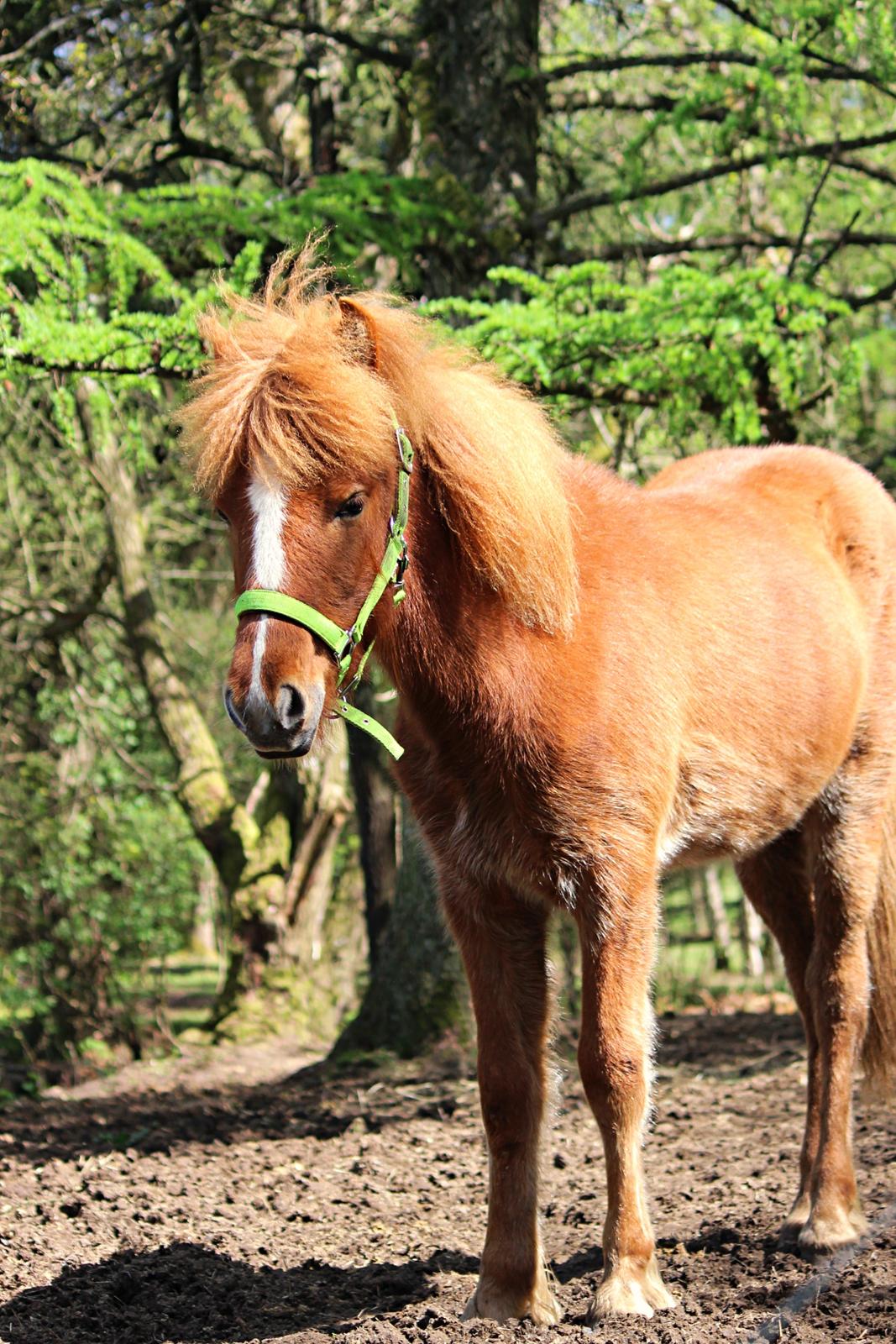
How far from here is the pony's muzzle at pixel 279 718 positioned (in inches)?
106

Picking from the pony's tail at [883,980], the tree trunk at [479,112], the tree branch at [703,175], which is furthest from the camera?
the tree trunk at [479,112]

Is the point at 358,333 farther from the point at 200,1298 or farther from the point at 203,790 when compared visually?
the point at 203,790

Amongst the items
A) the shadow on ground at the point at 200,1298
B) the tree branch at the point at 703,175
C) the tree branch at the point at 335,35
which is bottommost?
the shadow on ground at the point at 200,1298

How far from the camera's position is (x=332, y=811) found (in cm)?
878

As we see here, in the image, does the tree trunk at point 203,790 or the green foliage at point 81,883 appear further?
the green foliage at point 81,883

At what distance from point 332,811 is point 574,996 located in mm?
2322

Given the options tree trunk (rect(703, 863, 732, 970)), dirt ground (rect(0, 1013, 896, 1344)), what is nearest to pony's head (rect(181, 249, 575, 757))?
dirt ground (rect(0, 1013, 896, 1344))

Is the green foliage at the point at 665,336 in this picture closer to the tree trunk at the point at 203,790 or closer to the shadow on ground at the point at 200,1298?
the shadow on ground at the point at 200,1298

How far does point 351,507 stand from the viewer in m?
2.97

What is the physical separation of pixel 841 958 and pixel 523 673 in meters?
1.86

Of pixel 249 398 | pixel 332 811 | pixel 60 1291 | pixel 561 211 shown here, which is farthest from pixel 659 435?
pixel 60 1291

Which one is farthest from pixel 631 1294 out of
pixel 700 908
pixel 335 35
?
pixel 700 908

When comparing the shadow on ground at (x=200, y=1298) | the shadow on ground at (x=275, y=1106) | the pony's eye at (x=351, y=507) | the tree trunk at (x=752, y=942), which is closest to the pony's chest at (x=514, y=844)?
the pony's eye at (x=351, y=507)

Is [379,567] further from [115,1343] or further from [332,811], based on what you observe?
[332,811]
